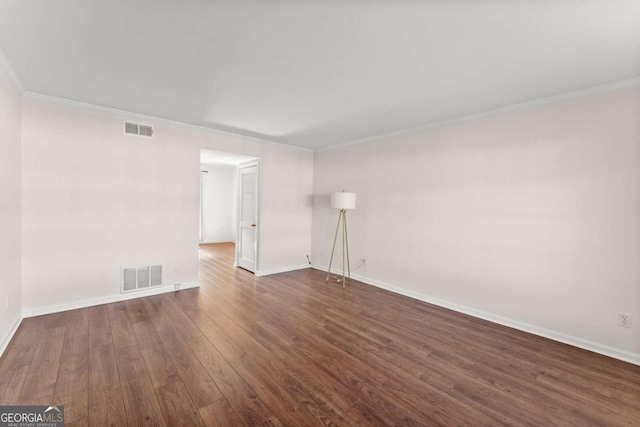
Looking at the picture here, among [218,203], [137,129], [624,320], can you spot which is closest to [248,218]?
[137,129]

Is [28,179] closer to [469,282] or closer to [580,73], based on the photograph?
[469,282]

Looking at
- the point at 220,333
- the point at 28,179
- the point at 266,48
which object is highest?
the point at 266,48

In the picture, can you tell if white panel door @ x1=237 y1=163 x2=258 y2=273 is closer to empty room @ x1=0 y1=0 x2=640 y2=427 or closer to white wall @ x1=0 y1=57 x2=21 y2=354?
empty room @ x1=0 y1=0 x2=640 y2=427

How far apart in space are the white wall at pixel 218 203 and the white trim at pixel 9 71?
20.8 feet

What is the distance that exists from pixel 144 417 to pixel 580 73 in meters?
4.40

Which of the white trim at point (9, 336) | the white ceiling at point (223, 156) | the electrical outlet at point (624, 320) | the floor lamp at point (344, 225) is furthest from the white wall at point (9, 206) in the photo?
the electrical outlet at point (624, 320)

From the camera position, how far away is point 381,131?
4488 mm

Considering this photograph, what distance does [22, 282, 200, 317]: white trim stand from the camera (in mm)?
3217

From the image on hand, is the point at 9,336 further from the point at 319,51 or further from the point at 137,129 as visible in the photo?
the point at 319,51

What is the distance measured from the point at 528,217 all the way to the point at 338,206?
2633 mm

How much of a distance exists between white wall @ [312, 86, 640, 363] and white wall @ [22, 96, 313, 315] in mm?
3321

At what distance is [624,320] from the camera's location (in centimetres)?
259

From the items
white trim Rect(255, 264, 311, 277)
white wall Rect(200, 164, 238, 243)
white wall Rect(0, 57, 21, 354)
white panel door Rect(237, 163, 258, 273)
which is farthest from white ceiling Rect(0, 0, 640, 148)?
white wall Rect(200, 164, 238, 243)

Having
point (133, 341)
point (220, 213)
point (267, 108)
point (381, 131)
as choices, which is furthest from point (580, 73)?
point (220, 213)
